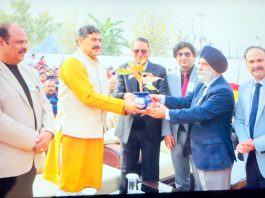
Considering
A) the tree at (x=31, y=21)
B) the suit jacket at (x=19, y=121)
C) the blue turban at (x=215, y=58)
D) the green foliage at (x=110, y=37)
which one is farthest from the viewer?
the blue turban at (x=215, y=58)

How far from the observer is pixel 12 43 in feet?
6.79

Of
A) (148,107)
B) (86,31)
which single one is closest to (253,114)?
(148,107)

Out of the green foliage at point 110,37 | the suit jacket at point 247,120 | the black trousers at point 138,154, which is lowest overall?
the black trousers at point 138,154

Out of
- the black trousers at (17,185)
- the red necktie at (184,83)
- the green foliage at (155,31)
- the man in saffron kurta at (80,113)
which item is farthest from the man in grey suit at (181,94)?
the black trousers at (17,185)

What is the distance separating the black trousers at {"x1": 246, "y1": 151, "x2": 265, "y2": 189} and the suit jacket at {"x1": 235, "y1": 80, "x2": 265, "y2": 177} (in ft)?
0.10

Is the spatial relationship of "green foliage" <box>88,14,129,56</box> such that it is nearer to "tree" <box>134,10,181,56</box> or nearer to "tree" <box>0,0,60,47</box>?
"tree" <box>134,10,181,56</box>

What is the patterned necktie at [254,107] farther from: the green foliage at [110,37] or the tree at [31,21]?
the tree at [31,21]

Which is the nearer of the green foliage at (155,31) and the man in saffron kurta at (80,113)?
the man in saffron kurta at (80,113)

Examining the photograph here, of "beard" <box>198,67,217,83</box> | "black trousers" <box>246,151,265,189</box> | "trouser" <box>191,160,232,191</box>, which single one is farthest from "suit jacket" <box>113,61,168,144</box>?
"black trousers" <box>246,151,265,189</box>

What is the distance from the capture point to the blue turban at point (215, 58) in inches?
93.5

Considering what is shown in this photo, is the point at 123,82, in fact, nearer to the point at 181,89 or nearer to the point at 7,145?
the point at 181,89

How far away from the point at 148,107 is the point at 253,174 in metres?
1.00

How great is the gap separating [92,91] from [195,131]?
2.76ft

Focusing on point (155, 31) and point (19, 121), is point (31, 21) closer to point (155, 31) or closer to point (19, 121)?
point (19, 121)
